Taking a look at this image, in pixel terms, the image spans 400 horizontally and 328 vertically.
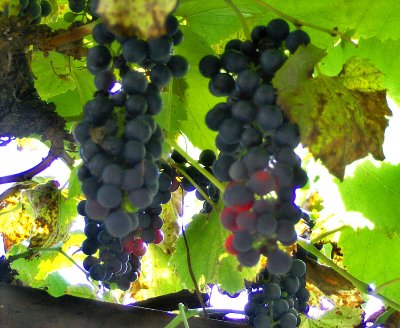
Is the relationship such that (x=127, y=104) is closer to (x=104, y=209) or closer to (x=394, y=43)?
(x=104, y=209)

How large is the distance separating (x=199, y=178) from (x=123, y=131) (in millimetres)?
615

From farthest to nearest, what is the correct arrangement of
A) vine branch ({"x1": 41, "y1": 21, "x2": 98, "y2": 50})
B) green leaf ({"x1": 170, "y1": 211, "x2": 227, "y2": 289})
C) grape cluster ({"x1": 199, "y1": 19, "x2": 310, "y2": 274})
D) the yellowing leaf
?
the yellowing leaf → green leaf ({"x1": 170, "y1": 211, "x2": 227, "y2": 289}) → vine branch ({"x1": 41, "y1": 21, "x2": 98, "y2": 50}) → grape cluster ({"x1": 199, "y1": 19, "x2": 310, "y2": 274})

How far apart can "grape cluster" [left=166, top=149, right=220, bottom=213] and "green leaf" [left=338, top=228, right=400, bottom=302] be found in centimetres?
37

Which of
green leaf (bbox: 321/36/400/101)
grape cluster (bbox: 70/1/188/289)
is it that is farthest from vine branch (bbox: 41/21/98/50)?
green leaf (bbox: 321/36/400/101)

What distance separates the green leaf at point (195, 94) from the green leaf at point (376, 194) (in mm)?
326

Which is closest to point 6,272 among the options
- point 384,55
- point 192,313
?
point 192,313

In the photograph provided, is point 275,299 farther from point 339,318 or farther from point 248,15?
point 248,15

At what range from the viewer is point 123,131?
2.81ft

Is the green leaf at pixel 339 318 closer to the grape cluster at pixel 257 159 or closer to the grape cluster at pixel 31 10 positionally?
the grape cluster at pixel 257 159

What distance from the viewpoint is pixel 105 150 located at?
2.74 feet

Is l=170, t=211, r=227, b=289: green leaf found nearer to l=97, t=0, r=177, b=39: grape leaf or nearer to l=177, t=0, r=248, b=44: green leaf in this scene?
l=177, t=0, r=248, b=44: green leaf

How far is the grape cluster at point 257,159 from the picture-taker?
0.78 metres

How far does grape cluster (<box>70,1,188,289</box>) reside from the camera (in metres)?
0.80

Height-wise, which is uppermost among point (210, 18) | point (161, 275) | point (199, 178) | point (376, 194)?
point (210, 18)
